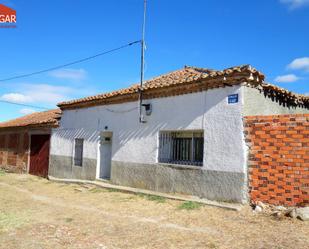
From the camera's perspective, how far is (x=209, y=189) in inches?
335

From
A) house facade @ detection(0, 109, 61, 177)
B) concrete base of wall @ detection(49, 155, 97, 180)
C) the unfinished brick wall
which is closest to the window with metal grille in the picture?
concrete base of wall @ detection(49, 155, 97, 180)

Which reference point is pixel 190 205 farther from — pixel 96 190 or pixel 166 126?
pixel 96 190

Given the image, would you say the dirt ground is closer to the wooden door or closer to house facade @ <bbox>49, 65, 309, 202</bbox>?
house facade @ <bbox>49, 65, 309, 202</bbox>

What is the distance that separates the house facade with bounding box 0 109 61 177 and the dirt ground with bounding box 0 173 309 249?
625 cm

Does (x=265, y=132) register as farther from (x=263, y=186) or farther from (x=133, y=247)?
(x=133, y=247)

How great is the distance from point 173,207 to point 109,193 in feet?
9.77

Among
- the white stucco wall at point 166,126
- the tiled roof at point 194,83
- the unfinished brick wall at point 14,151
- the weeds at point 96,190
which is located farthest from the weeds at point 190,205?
the unfinished brick wall at point 14,151

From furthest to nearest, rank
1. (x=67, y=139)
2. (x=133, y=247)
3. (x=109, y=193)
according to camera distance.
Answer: (x=67, y=139), (x=109, y=193), (x=133, y=247)

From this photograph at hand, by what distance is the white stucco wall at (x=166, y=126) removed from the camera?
816 centimetres

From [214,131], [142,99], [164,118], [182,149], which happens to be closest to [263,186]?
[214,131]

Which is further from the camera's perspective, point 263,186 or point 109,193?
point 109,193

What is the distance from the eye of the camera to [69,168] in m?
13.9

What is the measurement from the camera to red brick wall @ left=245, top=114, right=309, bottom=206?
23.6ft

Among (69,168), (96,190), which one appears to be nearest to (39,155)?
(69,168)
